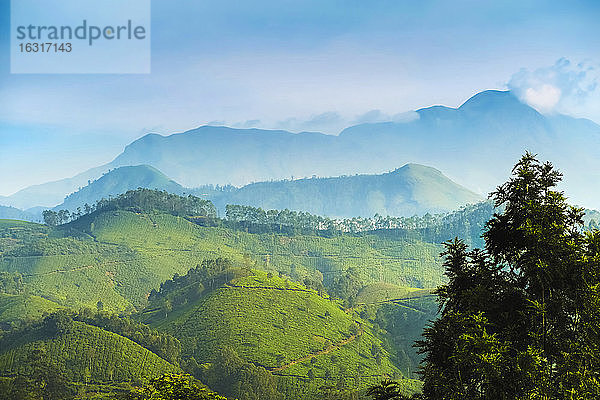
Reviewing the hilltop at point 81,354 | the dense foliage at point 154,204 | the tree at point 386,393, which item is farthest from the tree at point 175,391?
the dense foliage at point 154,204

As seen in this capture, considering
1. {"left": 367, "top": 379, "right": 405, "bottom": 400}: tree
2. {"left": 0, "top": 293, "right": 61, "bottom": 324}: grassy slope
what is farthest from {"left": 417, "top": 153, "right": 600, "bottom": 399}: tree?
{"left": 0, "top": 293, "right": 61, "bottom": 324}: grassy slope

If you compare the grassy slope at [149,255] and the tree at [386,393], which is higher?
the tree at [386,393]

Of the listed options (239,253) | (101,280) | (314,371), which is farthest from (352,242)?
(314,371)

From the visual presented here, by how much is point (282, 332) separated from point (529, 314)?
127ft

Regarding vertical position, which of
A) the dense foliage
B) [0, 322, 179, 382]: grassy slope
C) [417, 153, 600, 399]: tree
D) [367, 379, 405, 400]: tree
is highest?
the dense foliage

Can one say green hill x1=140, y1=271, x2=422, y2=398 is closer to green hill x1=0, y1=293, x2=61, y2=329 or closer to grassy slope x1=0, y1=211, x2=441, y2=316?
green hill x1=0, y1=293, x2=61, y2=329

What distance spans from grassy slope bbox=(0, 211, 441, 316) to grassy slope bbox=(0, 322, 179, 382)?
57.2 ft

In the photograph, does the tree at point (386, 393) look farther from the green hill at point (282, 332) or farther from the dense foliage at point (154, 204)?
the dense foliage at point (154, 204)

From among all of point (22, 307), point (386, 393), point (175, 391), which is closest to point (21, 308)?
→ point (22, 307)

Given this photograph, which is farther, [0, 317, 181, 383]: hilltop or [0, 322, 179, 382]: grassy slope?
[0, 322, 179, 382]: grassy slope

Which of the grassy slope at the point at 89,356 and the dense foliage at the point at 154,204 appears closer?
the grassy slope at the point at 89,356

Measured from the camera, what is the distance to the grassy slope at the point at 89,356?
34.7m

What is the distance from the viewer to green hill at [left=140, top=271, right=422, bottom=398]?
39438 millimetres

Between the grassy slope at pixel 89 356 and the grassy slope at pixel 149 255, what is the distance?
17432 millimetres
